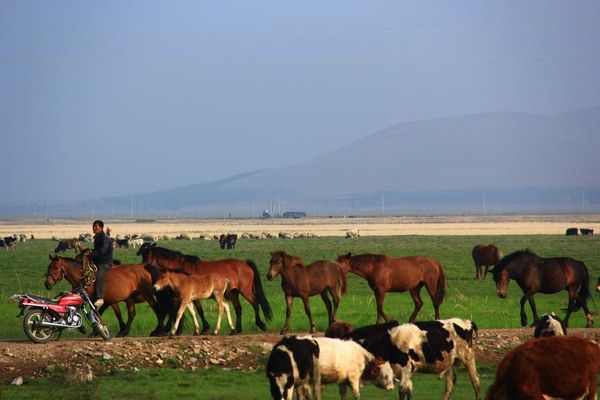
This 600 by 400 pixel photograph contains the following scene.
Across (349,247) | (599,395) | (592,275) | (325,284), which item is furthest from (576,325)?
(349,247)

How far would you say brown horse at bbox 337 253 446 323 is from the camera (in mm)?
27828

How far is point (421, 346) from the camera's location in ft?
60.0

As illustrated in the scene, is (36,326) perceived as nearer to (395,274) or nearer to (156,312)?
(156,312)

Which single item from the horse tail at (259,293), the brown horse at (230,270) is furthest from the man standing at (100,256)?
the horse tail at (259,293)

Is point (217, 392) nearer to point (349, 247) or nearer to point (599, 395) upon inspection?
point (599, 395)

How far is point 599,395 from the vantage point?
19578 mm

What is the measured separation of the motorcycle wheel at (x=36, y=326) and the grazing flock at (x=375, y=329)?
0.99 meters

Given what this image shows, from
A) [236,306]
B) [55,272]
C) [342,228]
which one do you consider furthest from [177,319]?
[342,228]

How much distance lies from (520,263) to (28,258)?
1401 inches

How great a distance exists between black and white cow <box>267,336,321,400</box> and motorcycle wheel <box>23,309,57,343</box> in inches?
308

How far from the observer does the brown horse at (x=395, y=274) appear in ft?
91.3

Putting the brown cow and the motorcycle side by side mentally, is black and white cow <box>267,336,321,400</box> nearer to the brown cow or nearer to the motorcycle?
the brown cow

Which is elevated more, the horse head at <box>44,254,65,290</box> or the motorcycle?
the horse head at <box>44,254,65,290</box>

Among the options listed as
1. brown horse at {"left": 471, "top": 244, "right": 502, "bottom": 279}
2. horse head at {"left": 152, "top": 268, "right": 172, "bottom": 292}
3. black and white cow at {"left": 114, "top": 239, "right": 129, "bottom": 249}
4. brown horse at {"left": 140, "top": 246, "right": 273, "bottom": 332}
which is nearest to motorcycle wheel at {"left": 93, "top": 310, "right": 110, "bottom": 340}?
horse head at {"left": 152, "top": 268, "right": 172, "bottom": 292}
